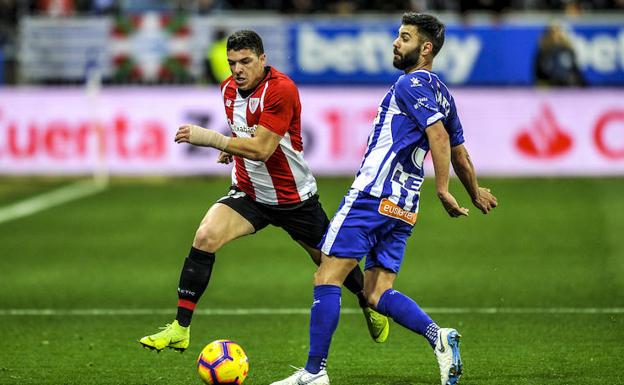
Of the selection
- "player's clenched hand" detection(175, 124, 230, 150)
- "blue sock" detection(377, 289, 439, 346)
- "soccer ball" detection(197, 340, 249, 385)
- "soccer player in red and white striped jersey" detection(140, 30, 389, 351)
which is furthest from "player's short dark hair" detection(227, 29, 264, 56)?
"soccer ball" detection(197, 340, 249, 385)

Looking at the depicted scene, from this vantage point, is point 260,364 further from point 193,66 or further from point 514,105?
point 193,66

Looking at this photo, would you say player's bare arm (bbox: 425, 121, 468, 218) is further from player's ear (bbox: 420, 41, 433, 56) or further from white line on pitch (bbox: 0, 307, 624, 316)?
white line on pitch (bbox: 0, 307, 624, 316)

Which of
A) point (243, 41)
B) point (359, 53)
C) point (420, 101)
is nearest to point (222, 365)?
point (420, 101)

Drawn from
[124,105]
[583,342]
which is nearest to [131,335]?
[583,342]

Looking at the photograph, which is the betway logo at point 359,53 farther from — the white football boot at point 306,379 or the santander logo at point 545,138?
the white football boot at point 306,379

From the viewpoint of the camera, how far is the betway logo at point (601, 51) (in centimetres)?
2119

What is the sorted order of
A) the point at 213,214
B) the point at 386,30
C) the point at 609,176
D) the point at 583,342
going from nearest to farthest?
the point at 213,214 → the point at 583,342 → the point at 609,176 → the point at 386,30

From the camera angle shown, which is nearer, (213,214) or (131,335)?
(213,214)

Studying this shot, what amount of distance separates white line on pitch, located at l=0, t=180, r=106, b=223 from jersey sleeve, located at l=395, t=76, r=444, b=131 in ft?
33.1

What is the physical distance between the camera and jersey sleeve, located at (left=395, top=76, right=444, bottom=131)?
23.4 feet

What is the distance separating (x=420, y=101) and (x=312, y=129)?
12.3m

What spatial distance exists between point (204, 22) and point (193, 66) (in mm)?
808

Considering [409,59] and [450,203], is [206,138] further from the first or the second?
[450,203]

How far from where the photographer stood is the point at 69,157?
1962cm
